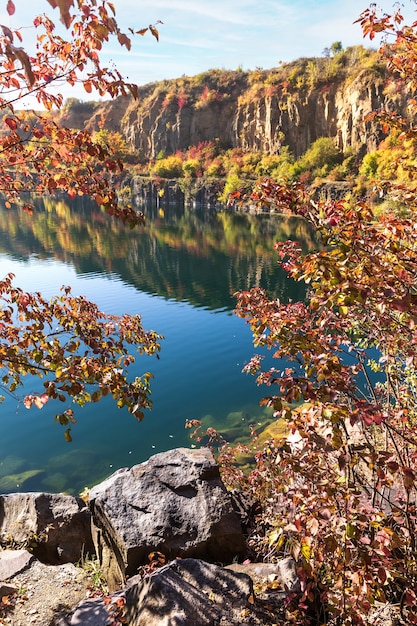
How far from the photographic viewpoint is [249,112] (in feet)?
283

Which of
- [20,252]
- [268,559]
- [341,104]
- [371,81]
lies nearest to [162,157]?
[341,104]

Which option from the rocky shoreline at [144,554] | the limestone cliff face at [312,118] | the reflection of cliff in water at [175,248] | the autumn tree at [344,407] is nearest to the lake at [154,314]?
the reflection of cliff in water at [175,248]

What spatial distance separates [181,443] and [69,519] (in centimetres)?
569

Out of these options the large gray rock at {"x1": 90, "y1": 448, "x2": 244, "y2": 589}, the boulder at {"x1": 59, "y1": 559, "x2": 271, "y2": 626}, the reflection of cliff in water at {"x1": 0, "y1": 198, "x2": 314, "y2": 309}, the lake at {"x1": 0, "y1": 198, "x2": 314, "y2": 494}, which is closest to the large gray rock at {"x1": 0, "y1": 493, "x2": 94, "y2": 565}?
the large gray rock at {"x1": 90, "y1": 448, "x2": 244, "y2": 589}

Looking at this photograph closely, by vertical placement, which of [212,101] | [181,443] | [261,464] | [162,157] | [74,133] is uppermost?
[212,101]

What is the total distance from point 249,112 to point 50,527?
303ft

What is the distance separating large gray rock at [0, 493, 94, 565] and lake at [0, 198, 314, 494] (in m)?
1.75

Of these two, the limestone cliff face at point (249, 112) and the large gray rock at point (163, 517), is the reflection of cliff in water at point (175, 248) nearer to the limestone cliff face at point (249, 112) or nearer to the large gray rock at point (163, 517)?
the large gray rock at point (163, 517)

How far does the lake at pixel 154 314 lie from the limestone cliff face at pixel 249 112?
23024 mm

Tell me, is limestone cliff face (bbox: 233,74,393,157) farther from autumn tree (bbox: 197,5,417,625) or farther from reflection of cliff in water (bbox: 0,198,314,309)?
autumn tree (bbox: 197,5,417,625)

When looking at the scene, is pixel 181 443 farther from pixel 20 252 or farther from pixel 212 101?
pixel 212 101

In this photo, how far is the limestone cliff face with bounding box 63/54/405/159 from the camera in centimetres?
6531

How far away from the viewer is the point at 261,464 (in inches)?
266

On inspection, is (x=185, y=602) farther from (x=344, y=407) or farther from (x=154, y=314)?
(x=154, y=314)
